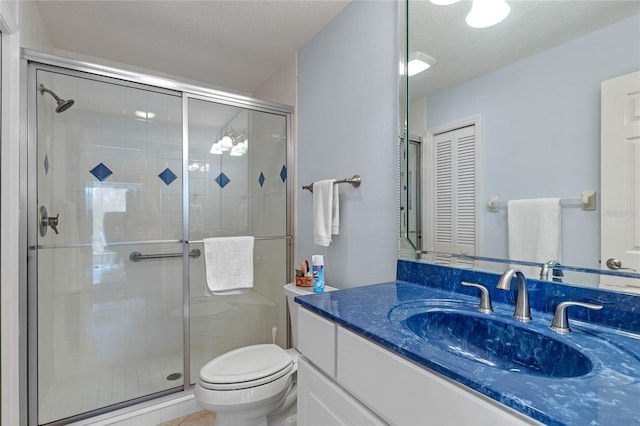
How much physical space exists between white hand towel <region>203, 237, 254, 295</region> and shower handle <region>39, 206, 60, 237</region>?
733mm

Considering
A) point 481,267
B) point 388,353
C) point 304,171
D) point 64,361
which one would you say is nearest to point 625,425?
point 388,353

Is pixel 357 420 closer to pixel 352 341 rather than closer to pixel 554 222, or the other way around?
pixel 352 341

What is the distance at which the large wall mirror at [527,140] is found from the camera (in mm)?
768

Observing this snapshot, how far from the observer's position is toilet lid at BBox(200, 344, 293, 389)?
51.6 inches

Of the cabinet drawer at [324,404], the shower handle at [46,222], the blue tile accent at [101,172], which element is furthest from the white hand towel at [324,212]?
the shower handle at [46,222]

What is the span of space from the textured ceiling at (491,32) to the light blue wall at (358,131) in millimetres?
165

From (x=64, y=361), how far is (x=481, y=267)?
2107 millimetres

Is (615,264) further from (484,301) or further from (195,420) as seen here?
(195,420)

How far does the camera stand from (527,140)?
0.94m

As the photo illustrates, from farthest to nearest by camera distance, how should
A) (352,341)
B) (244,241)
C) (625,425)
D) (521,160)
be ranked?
(244,241) < (521,160) < (352,341) < (625,425)

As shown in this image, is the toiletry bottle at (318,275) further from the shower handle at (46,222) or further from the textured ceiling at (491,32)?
the shower handle at (46,222)

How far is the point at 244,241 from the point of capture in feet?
6.67

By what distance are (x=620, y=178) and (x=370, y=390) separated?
801 mm

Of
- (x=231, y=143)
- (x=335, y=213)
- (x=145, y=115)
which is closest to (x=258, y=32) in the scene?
(x=231, y=143)
